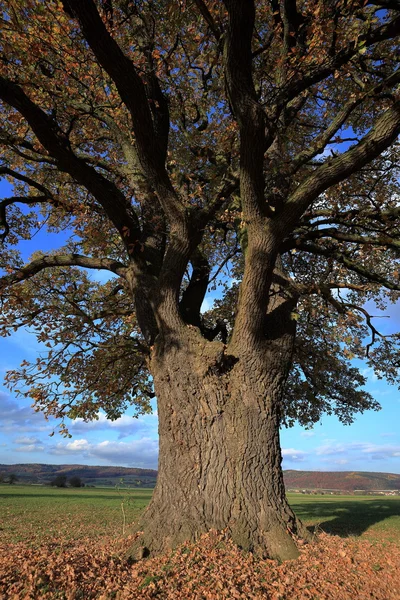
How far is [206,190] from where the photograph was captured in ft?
32.9

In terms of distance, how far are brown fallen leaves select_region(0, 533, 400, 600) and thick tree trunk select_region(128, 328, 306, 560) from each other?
0.41 m

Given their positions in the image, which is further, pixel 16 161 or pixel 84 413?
pixel 84 413

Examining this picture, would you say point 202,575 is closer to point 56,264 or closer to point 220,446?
point 220,446

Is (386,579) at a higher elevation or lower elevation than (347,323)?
lower

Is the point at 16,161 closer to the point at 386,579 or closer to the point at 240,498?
the point at 240,498

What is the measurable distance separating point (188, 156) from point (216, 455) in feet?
24.8

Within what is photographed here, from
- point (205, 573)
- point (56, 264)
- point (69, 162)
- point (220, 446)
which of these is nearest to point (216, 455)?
point (220, 446)

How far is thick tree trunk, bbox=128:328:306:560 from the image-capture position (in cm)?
594

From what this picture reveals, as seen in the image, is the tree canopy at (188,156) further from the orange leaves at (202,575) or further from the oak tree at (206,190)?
the orange leaves at (202,575)

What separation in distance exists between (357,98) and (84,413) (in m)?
11.0

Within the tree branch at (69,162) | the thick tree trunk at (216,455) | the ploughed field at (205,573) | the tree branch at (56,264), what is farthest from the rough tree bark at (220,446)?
the tree branch at (56,264)

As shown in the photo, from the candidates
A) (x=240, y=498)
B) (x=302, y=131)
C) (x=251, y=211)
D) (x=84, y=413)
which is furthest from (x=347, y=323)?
(x=84, y=413)

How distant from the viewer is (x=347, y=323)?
317 inches

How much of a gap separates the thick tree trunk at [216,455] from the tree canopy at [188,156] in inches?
33.4
